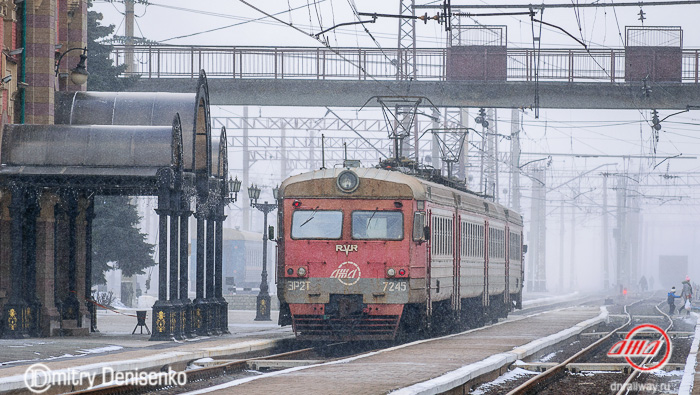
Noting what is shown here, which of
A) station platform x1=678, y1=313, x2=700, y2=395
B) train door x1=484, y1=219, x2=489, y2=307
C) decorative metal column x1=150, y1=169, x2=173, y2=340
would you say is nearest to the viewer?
station platform x1=678, y1=313, x2=700, y2=395

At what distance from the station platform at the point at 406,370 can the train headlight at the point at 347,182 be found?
315 centimetres

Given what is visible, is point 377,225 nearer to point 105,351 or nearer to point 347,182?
point 347,182

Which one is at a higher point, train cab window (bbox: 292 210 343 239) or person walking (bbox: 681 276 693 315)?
train cab window (bbox: 292 210 343 239)

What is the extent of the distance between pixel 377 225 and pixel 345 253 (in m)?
0.82

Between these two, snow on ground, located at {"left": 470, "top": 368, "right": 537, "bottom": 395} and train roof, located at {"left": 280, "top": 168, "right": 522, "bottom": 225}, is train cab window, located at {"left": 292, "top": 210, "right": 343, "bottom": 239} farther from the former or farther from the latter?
snow on ground, located at {"left": 470, "top": 368, "right": 537, "bottom": 395}

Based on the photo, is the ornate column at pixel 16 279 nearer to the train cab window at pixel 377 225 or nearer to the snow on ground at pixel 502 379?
the train cab window at pixel 377 225

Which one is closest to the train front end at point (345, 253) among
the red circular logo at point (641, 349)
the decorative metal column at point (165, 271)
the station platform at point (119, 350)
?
the station platform at point (119, 350)

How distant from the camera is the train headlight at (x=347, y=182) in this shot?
22.5 m

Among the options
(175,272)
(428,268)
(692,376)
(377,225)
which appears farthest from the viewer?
(175,272)

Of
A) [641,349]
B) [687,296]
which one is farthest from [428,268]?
[687,296]

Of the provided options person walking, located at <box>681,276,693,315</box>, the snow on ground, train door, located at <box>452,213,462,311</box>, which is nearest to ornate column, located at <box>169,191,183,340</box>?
train door, located at <box>452,213,462,311</box>

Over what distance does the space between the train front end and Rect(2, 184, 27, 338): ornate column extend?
5083mm

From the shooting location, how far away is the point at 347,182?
2255 cm

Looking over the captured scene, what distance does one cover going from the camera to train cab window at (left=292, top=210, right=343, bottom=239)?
22391mm
